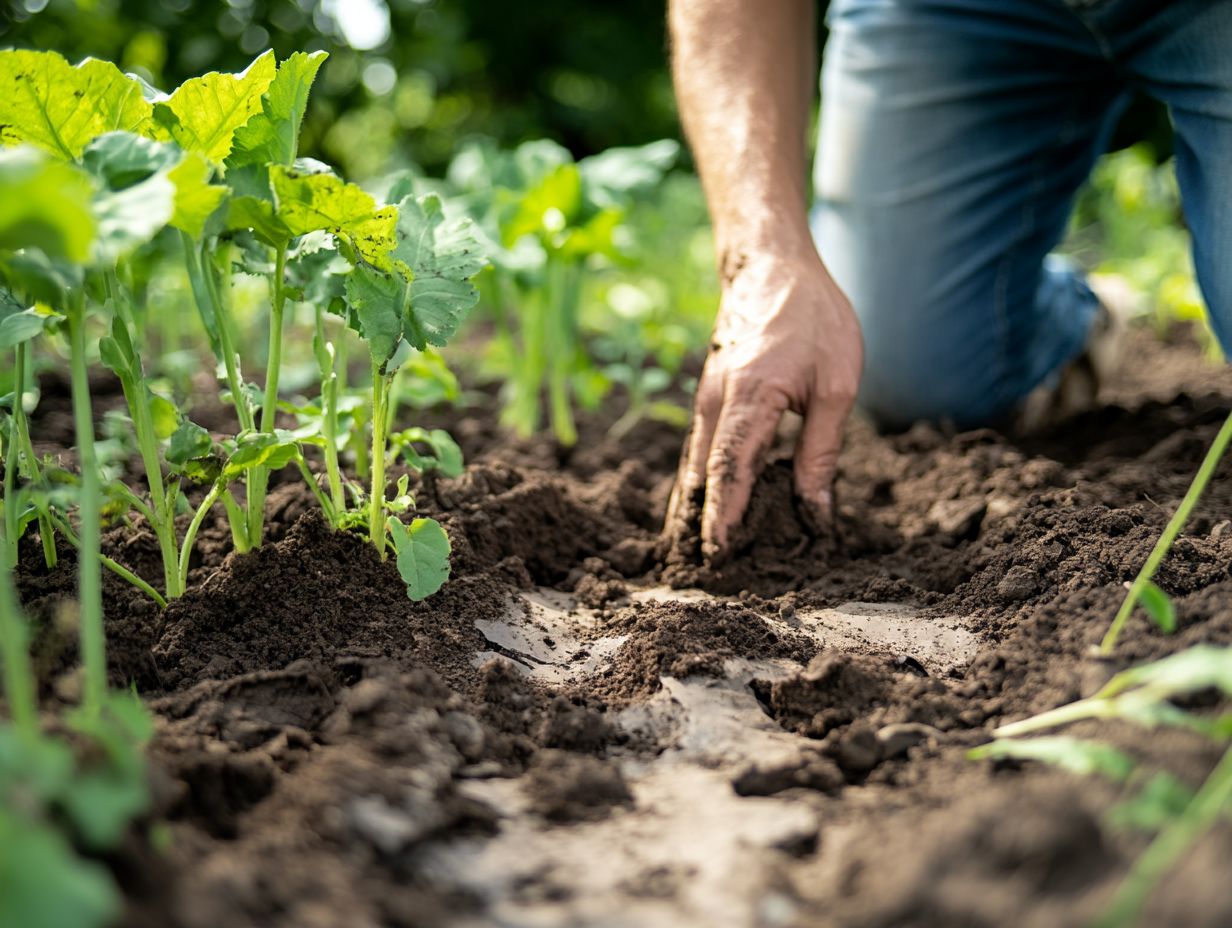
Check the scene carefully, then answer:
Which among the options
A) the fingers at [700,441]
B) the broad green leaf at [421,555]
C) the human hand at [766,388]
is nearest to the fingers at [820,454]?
the human hand at [766,388]

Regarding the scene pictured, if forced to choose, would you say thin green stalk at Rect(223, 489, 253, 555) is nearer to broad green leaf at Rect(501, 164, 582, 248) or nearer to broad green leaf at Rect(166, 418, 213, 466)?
broad green leaf at Rect(166, 418, 213, 466)

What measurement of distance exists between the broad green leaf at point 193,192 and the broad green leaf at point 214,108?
0.22 meters

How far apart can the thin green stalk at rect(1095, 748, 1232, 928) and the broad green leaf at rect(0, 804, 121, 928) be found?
0.72 m

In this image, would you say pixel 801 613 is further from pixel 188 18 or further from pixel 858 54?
pixel 188 18

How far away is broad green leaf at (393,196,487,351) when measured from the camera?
1523mm

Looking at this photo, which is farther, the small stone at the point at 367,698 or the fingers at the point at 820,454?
the fingers at the point at 820,454

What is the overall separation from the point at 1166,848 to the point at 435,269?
44.2 inches

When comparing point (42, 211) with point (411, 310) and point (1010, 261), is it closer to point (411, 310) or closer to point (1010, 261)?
point (411, 310)

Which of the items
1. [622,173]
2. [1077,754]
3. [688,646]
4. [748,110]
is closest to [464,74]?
[622,173]

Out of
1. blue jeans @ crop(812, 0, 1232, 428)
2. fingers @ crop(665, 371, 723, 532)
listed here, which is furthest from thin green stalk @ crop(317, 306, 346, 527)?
blue jeans @ crop(812, 0, 1232, 428)

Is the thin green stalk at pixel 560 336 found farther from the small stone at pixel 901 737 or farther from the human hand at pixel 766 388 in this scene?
the small stone at pixel 901 737

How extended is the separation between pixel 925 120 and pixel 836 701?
1.84 meters

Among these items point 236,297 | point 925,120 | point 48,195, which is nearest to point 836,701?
point 48,195

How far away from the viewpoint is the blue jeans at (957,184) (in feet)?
8.68
